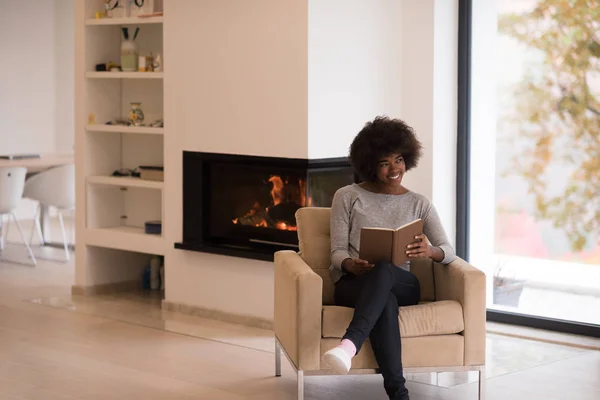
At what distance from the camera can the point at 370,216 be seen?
14.1ft

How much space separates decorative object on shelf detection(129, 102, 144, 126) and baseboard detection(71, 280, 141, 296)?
1110 mm

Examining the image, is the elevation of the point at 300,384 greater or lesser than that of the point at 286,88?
lesser

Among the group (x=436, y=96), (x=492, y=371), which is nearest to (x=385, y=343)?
(x=492, y=371)

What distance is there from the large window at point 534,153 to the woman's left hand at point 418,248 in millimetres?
1722

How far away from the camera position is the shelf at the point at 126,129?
6.16m

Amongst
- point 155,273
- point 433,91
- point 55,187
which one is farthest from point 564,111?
point 55,187

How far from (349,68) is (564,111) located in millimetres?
1187

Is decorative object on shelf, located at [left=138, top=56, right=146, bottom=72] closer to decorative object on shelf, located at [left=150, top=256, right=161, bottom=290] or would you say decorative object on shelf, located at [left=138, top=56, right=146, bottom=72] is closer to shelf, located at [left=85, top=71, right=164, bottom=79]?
shelf, located at [left=85, top=71, right=164, bottom=79]

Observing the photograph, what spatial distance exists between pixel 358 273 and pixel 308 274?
273mm

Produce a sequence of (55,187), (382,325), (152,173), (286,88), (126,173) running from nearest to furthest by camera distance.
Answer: (382,325) → (286,88) → (152,173) → (126,173) → (55,187)

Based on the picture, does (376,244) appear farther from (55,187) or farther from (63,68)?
(63,68)

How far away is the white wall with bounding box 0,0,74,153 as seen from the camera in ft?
33.6

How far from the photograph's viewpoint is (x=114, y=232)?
255 inches

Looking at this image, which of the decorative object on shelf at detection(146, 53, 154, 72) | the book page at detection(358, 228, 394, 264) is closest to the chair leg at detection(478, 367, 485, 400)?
the book page at detection(358, 228, 394, 264)
